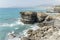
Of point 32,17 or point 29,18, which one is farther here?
point 32,17

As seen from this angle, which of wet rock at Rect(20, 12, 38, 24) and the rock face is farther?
wet rock at Rect(20, 12, 38, 24)

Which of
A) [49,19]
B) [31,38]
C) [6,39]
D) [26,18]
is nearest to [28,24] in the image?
[26,18]

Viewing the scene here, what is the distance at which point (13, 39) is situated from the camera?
781 inches

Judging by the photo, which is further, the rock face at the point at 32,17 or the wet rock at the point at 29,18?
the wet rock at the point at 29,18

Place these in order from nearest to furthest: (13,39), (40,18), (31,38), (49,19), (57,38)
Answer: (57,38), (31,38), (13,39), (49,19), (40,18)

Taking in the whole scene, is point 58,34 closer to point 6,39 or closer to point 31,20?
point 6,39

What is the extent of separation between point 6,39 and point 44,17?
14.0 m

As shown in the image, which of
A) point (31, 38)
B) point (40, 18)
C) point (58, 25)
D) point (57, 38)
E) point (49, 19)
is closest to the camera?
point (57, 38)

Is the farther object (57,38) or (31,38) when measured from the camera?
(31,38)

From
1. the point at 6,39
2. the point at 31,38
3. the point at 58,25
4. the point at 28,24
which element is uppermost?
the point at 58,25

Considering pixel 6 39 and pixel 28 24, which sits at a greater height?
pixel 6 39

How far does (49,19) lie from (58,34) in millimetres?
20258

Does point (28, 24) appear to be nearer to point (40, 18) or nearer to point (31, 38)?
point (40, 18)

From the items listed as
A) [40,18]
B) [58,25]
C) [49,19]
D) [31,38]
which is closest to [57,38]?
[58,25]
